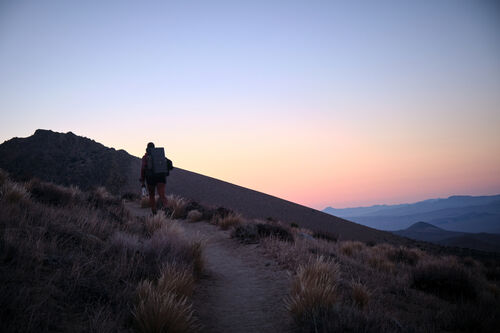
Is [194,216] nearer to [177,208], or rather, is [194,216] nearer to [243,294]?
[177,208]

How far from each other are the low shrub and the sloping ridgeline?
29.6 metres

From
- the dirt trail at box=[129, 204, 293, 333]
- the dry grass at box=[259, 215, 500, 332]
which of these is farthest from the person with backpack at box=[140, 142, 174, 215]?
the dry grass at box=[259, 215, 500, 332]

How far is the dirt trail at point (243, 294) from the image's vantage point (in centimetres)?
374

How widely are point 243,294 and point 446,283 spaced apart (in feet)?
16.9

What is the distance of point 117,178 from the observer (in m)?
32.0

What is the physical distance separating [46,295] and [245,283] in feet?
11.4

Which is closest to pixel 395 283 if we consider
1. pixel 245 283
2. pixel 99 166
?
pixel 245 283

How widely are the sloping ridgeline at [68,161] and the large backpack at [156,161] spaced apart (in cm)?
2181

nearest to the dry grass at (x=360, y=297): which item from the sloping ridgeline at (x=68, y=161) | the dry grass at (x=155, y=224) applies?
the dry grass at (x=155, y=224)

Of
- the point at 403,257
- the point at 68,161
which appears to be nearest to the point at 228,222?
the point at 403,257

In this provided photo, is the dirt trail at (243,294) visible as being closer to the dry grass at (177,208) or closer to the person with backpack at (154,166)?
the person with backpack at (154,166)

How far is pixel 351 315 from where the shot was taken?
331 cm

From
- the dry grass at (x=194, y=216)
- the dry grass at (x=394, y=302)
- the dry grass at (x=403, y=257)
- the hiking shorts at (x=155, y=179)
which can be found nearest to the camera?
the dry grass at (x=394, y=302)

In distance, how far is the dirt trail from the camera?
147 inches
